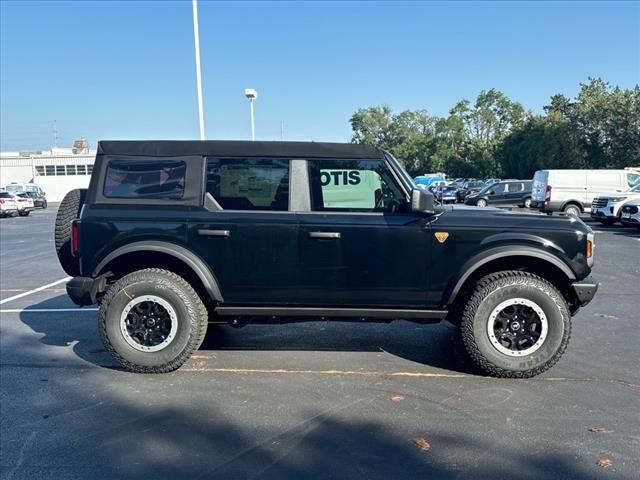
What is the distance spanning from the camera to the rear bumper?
456 cm

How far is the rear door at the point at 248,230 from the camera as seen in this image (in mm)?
4504

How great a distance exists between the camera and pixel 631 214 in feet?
53.3

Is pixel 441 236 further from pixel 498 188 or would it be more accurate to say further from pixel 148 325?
pixel 498 188

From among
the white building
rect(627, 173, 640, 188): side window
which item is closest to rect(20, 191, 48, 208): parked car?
the white building

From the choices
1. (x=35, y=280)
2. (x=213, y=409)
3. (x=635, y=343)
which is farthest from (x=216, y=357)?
(x=35, y=280)

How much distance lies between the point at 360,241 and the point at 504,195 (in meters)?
25.7

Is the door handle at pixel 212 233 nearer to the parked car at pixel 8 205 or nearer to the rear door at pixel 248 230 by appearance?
the rear door at pixel 248 230

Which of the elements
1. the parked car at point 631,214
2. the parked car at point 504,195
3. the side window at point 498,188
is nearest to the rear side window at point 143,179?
the parked car at point 631,214

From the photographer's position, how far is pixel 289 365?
4828 mm

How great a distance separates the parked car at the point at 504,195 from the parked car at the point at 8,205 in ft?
83.4

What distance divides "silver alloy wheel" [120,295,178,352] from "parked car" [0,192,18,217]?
2856 centimetres

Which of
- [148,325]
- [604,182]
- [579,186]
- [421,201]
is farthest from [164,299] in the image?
[604,182]

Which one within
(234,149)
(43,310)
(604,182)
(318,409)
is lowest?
(318,409)

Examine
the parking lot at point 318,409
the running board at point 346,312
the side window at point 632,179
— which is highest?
the side window at point 632,179
